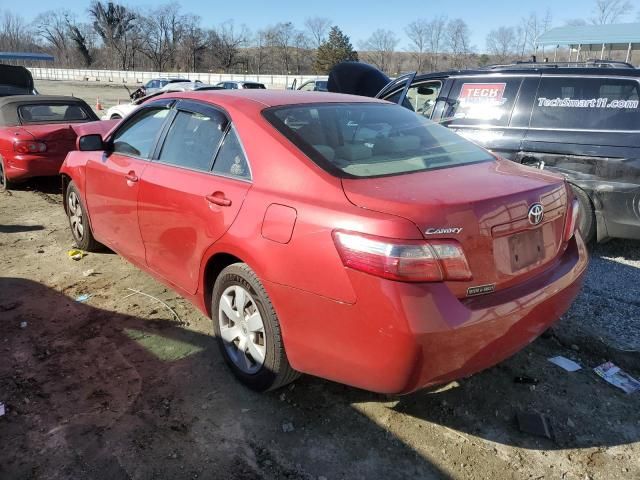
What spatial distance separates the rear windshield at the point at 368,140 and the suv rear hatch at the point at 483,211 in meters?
0.17

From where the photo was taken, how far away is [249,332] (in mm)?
2871

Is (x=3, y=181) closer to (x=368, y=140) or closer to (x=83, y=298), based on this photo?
(x=83, y=298)

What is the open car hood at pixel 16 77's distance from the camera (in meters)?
11.8

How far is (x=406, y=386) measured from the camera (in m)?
2.23

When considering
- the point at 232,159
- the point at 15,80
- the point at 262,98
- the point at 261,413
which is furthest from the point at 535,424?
the point at 15,80

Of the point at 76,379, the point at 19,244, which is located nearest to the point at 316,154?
the point at 76,379

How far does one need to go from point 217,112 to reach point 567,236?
2162 millimetres

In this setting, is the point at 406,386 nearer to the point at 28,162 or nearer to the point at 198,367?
the point at 198,367

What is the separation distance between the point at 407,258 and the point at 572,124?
3755mm

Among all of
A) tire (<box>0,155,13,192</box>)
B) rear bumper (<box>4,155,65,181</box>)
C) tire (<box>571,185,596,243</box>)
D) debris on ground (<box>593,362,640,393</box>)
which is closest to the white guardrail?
tire (<box>0,155,13,192</box>)

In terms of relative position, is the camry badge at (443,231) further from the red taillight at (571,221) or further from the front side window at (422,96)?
the front side window at (422,96)

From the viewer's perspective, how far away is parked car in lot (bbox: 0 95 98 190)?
7402 mm

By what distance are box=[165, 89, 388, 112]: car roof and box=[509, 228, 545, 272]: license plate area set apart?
1.54m

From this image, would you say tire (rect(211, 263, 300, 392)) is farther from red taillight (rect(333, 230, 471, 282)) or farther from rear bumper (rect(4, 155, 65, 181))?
rear bumper (rect(4, 155, 65, 181))
